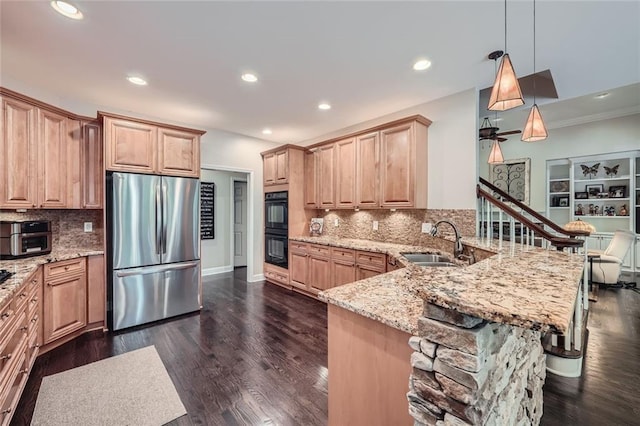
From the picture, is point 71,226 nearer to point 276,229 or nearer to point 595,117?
point 276,229

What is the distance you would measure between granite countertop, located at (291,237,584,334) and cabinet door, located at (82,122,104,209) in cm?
333

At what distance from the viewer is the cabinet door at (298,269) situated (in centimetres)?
454

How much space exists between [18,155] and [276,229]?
337 cm

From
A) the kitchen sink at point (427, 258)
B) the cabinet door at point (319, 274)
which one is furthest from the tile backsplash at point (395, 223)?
the cabinet door at point (319, 274)

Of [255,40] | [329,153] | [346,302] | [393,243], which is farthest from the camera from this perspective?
[329,153]

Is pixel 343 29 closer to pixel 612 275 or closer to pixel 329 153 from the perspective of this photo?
pixel 329 153

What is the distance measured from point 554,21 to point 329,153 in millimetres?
3019

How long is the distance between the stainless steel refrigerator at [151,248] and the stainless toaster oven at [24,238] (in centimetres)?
56

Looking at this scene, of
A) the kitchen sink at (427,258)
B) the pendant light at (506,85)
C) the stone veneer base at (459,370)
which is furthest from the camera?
the kitchen sink at (427,258)

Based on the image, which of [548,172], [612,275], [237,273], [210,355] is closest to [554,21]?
[210,355]

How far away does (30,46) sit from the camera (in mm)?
2393

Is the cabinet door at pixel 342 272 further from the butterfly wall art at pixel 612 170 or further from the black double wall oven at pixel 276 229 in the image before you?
the butterfly wall art at pixel 612 170

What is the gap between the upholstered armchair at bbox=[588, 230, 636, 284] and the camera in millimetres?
4625

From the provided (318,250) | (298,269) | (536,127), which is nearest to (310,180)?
(318,250)
